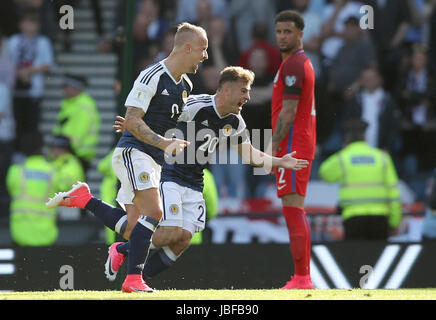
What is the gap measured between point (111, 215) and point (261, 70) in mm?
5135

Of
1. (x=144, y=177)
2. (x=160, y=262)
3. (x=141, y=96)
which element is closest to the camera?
(x=141, y=96)

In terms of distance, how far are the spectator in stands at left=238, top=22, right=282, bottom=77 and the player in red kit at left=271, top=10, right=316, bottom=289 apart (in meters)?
4.19

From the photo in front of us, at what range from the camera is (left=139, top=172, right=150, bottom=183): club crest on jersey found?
7.81 meters

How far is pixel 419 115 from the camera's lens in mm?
13852

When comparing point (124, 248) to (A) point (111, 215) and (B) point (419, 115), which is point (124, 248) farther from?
(B) point (419, 115)

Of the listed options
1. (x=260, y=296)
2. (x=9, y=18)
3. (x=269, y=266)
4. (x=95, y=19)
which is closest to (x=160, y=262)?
(x=260, y=296)

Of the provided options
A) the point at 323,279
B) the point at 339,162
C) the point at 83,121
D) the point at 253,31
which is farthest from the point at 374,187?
the point at 83,121

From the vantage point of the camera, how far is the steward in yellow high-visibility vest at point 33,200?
Answer: 39.8 feet

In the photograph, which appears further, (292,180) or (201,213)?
(292,180)

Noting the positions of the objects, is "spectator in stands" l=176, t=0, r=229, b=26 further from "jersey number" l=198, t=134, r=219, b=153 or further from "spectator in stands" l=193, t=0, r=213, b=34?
"jersey number" l=198, t=134, r=219, b=153

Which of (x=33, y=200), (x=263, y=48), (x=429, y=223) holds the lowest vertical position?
(x=429, y=223)

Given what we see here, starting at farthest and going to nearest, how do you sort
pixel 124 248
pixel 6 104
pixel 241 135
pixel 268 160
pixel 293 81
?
pixel 6 104, pixel 293 81, pixel 241 135, pixel 124 248, pixel 268 160

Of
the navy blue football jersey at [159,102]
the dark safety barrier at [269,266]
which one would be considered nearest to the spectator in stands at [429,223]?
the dark safety barrier at [269,266]

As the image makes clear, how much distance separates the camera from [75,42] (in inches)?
604
